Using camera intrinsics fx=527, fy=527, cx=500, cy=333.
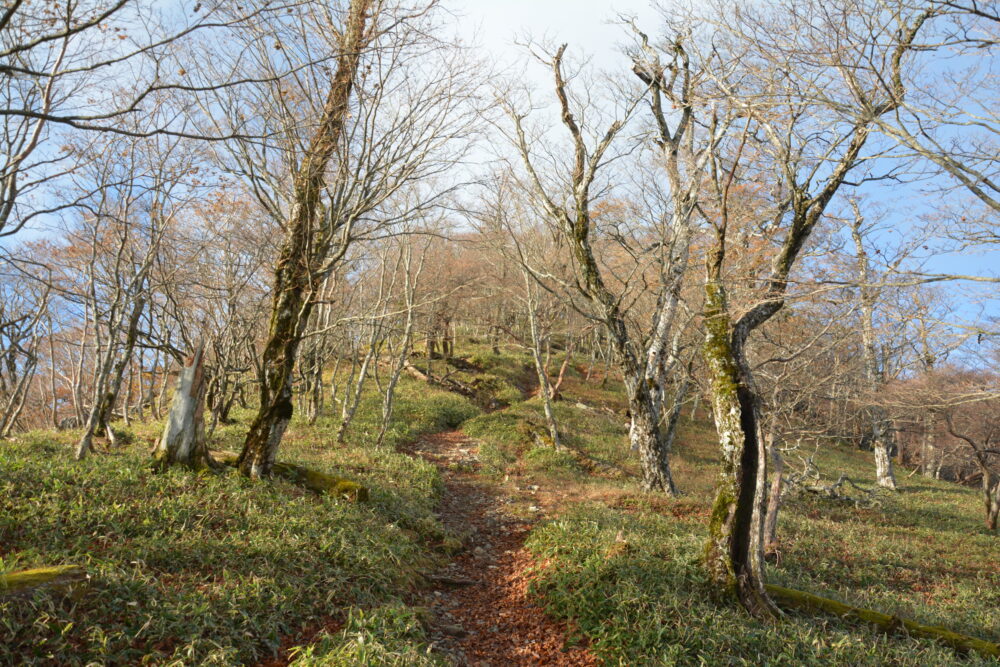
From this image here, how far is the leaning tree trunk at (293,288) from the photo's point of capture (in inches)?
328

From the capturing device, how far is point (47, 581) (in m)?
4.18

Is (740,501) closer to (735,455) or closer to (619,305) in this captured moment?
(735,455)

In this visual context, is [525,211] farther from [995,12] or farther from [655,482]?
[995,12]

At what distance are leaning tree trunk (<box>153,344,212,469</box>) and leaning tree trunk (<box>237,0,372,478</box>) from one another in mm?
661

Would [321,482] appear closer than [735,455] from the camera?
No

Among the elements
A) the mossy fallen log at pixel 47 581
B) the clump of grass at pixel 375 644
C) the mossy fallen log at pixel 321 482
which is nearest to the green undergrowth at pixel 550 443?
the mossy fallen log at pixel 321 482

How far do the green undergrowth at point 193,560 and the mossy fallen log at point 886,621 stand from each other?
451cm

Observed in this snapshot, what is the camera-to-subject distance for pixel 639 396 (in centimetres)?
1215

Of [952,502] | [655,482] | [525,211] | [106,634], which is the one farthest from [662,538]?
[952,502]

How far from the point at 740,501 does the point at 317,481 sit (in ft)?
20.8

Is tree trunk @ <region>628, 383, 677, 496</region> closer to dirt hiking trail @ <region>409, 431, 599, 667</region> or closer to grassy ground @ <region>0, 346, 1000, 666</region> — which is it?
grassy ground @ <region>0, 346, 1000, 666</region>

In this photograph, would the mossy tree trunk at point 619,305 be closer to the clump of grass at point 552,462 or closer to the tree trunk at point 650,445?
the tree trunk at point 650,445

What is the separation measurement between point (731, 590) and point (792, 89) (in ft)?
20.4

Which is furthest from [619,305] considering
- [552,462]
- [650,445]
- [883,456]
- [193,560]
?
[883,456]
